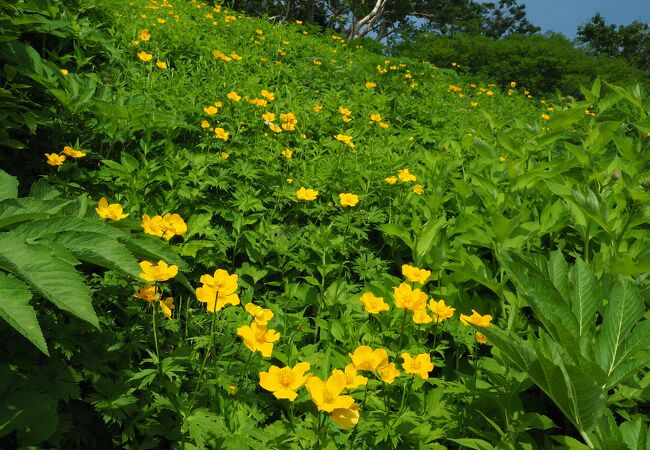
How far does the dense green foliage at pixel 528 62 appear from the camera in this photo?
11891mm

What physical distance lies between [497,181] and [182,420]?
2287 mm

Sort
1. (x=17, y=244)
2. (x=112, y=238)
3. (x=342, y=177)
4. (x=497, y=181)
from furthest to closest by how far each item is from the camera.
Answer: (x=342, y=177)
(x=497, y=181)
(x=112, y=238)
(x=17, y=244)

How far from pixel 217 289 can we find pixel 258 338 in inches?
8.4

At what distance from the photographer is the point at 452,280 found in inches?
92.6

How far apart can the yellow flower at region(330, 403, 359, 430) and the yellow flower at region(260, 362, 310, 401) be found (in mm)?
149

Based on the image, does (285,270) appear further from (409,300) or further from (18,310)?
(18,310)

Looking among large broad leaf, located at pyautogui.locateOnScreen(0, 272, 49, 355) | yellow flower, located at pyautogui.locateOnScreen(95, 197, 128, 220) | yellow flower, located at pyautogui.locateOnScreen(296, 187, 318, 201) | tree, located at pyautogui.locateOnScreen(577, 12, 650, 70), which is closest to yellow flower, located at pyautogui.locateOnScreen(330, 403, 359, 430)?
large broad leaf, located at pyautogui.locateOnScreen(0, 272, 49, 355)

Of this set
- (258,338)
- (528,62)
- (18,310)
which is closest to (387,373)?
(258,338)

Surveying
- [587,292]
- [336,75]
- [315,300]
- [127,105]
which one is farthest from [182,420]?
[336,75]

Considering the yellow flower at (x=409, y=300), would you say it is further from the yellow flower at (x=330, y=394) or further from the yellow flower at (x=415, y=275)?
the yellow flower at (x=330, y=394)

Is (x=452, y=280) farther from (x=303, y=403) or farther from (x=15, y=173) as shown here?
(x=15, y=173)

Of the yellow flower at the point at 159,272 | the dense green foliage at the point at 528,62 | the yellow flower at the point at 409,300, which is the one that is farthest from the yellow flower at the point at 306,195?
the dense green foliage at the point at 528,62

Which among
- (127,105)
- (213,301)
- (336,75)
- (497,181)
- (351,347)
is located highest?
(336,75)

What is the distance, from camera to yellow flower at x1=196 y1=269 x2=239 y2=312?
1492 millimetres
